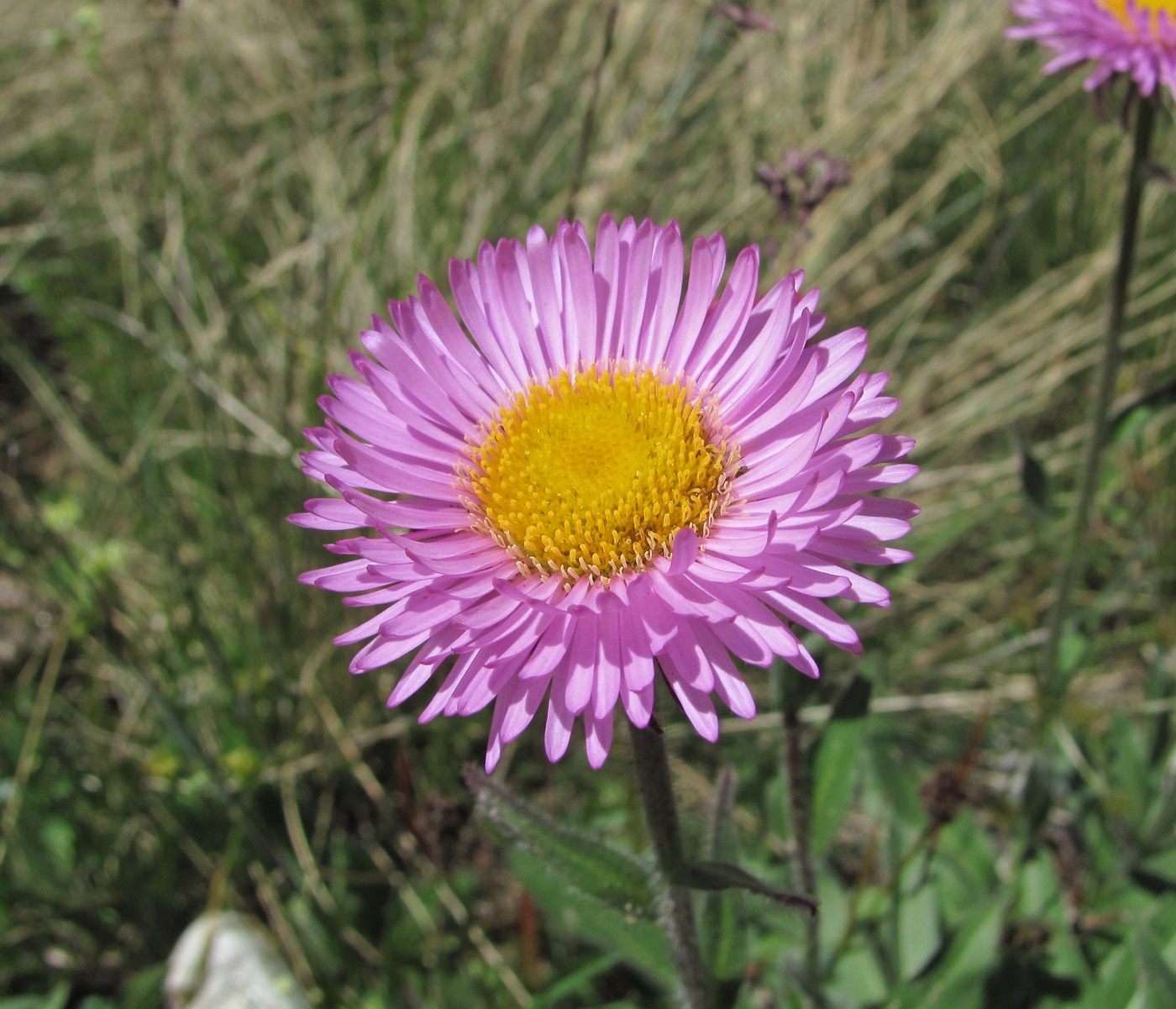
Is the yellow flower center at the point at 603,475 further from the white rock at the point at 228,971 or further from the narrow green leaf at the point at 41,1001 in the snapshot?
the narrow green leaf at the point at 41,1001

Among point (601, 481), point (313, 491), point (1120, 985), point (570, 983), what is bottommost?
point (1120, 985)

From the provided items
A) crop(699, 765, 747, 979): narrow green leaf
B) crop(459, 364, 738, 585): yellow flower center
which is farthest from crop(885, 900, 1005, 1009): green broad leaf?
crop(459, 364, 738, 585): yellow flower center

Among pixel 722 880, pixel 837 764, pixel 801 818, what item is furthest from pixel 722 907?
pixel 722 880

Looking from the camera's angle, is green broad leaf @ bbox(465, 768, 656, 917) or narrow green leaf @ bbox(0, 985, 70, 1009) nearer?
green broad leaf @ bbox(465, 768, 656, 917)

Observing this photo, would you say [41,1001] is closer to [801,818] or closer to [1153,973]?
[801,818]

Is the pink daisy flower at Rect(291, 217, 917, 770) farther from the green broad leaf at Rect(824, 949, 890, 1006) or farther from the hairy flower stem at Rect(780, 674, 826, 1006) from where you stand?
the green broad leaf at Rect(824, 949, 890, 1006)

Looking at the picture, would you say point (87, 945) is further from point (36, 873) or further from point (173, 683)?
point (173, 683)
